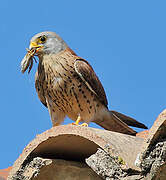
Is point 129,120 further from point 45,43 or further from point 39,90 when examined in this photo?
point 45,43

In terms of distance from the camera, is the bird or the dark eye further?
the dark eye

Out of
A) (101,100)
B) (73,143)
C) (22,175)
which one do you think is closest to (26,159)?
(22,175)

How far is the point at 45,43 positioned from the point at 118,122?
121cm

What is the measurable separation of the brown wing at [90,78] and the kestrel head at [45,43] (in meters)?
0.30

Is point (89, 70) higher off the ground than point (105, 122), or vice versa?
point (89, 70)

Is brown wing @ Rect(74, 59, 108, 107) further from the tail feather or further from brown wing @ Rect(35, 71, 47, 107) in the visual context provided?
brown wing @ Rect(35, 71, 47, 107)

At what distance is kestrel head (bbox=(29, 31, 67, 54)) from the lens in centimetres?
484

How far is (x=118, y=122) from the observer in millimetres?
4977

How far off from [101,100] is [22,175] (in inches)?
75.1

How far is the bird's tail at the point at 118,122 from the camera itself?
4871 mm

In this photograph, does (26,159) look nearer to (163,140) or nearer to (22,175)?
(22,175)

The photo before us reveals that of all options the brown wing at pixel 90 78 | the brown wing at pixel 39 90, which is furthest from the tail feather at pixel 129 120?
the brown wing at pixel 39 90

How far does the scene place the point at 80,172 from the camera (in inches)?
135

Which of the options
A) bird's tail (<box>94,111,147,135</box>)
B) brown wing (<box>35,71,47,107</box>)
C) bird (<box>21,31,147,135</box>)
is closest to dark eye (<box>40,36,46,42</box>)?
bird (<box>21,31,147,135</box>)
